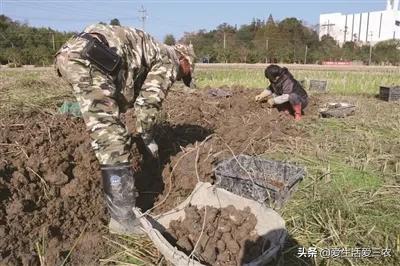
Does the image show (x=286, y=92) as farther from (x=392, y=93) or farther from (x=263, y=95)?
(x=392, y=93)

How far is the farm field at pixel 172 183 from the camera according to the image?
2.55 metres

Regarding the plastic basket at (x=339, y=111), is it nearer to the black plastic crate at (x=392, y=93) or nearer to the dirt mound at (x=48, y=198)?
the black plastic crate at (x=392, y=93)

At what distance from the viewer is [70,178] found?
3070 mm

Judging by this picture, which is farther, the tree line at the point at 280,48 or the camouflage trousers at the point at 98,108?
the tree line at the point at 280,48

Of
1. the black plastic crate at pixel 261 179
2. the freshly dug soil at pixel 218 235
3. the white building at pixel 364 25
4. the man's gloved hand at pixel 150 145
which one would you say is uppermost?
the white building at pixel 364 25

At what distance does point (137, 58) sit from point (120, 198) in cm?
101

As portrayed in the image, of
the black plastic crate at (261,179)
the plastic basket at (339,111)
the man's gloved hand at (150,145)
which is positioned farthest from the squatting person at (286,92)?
the man's gloved hand at (150,145)

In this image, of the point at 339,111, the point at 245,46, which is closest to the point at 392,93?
the point at 339,111

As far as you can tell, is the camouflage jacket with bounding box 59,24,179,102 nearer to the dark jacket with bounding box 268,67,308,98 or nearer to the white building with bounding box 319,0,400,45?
the dark jacket with bounding box 268,67,308,98

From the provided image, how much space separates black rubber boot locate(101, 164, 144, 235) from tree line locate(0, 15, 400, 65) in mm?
20430

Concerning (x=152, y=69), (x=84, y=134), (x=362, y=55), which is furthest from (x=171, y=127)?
(x=362, y=55)

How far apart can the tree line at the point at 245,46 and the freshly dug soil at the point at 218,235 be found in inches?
803

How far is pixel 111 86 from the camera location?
8.94ft

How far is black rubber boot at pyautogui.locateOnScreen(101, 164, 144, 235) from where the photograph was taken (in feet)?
8.61
